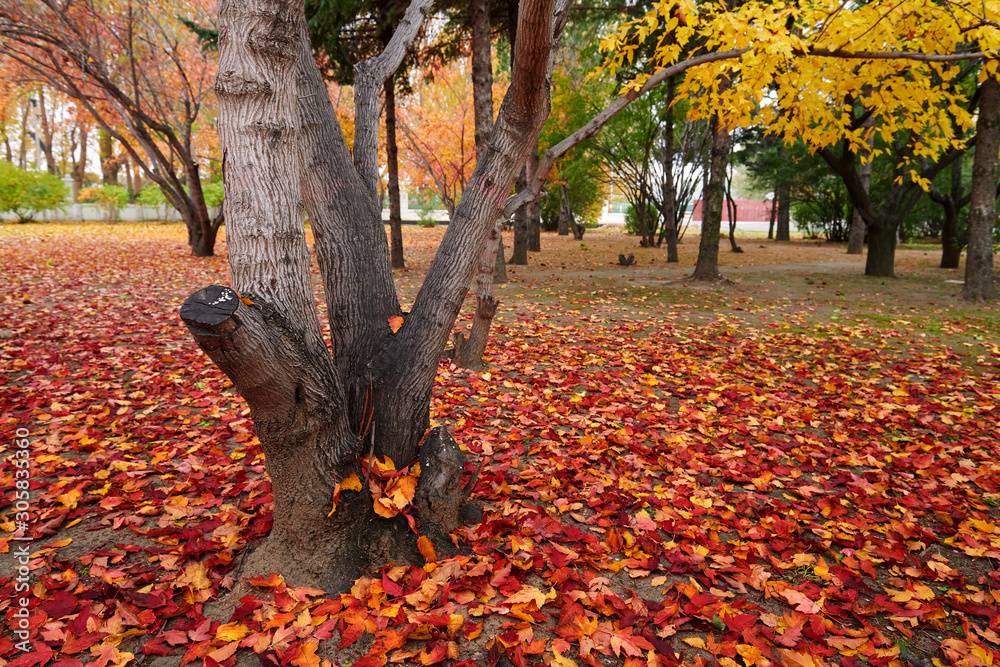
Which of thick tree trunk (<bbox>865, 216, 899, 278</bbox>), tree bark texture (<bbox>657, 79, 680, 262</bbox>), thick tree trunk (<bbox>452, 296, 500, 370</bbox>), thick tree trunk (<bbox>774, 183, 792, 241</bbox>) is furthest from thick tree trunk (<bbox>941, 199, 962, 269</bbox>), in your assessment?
thick tree trunk (<bbox>774, 183, 792, 241</bbox>)

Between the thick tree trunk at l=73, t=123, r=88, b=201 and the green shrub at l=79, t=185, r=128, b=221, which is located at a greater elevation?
the thick tree trunk at l=73, t=123, r=88, b=201

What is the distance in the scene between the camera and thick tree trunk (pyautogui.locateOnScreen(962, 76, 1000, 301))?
8.41 m

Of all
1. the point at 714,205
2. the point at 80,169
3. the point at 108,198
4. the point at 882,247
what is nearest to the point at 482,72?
the point at 714,205

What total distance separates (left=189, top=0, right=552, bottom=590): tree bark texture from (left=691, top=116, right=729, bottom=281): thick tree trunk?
8.40 m

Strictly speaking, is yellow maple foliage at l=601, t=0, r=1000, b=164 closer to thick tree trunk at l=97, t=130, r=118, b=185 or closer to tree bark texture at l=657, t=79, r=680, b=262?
tree bark texture at l=657, t=79, r=680, b=262

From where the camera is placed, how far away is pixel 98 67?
11227 mm

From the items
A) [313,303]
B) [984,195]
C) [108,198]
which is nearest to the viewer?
[313,303]

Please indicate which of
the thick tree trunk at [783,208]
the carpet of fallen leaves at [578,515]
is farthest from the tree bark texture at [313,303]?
the thick tree trunk at [783,208]

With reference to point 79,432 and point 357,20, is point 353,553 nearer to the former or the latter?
point 79,432

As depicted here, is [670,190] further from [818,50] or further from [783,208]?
[783,208]

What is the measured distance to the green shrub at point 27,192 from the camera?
20688 millimetres

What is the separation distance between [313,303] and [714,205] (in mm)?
9722

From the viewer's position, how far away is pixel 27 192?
21.6 meters

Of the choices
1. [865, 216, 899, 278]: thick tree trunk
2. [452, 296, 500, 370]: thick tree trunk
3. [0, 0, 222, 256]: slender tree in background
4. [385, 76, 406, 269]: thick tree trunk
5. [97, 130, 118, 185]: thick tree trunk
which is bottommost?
[452, 296, 500, 370]: thick tree trunk
